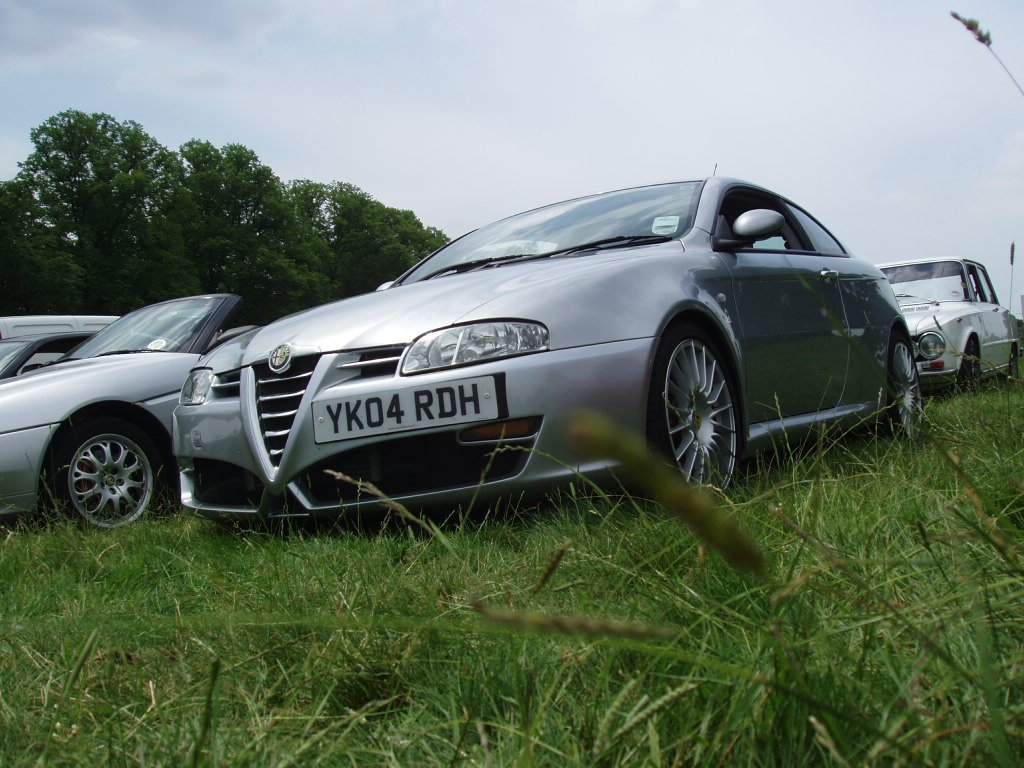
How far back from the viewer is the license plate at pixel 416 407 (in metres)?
3.03

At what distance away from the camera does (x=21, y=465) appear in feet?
15.7

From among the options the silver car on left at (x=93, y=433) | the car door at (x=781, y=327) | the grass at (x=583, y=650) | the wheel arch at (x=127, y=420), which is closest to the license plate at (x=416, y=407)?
the grass at (x=583, y=650)

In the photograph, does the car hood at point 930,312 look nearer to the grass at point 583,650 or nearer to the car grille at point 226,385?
the grass at point 583,650

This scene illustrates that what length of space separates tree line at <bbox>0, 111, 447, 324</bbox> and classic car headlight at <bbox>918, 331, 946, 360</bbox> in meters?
34.0

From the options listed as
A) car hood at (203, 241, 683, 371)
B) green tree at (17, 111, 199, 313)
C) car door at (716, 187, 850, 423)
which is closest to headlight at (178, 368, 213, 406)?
car hood at (203, 241, 683, 371)

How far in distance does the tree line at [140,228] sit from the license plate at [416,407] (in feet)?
119

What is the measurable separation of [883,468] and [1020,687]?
2.10 m

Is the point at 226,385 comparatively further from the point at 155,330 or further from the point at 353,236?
the point at 353,236

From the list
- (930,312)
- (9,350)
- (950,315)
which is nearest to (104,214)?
(9,350)

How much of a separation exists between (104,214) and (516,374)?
138 feet

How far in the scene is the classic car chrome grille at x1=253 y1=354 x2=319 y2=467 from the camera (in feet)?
11.0

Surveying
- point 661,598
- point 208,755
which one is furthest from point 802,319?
point 208,755

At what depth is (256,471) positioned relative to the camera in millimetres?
3438

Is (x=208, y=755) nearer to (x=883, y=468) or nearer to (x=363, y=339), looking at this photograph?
(x=363, y=339)
